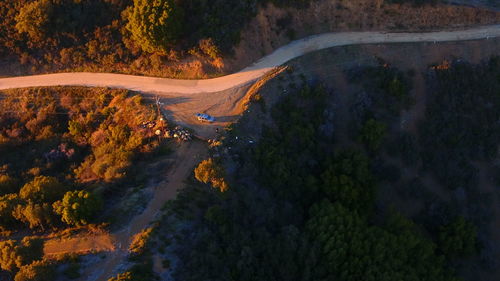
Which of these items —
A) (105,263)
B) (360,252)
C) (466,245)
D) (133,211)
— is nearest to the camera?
(105,263)

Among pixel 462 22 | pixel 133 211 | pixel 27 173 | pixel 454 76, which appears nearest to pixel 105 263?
pixel 133 211

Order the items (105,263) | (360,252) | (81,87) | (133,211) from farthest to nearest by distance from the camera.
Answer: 1. (81,87)
2. (360,252)
3. (133,211)
4. (105,263)

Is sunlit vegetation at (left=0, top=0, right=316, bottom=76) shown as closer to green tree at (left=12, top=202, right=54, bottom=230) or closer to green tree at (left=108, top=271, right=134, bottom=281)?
green tree at (left=12, top=202, right=54, bottom=230)

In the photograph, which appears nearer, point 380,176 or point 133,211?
point 133,211

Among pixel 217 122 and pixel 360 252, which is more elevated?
pixel 217 122

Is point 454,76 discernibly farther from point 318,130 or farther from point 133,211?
point 133,211
